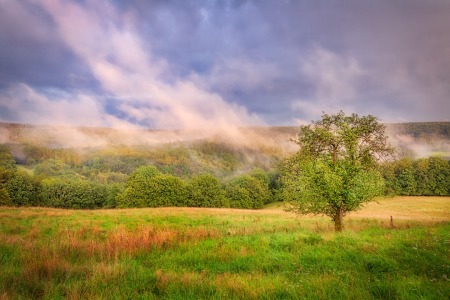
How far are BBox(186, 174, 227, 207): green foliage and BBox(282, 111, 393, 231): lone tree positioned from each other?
6480 centimetres

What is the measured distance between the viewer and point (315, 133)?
2053cm

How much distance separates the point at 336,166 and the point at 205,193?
72.2 metres

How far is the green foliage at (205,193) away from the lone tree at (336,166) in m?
64.8

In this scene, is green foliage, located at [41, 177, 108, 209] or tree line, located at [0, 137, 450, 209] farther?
green foliage, located at [41, 177, 108, 209]

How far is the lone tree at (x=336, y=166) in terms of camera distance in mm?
17000

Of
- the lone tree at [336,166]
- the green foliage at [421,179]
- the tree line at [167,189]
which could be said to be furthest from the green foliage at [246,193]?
the lone tree at [336,166]

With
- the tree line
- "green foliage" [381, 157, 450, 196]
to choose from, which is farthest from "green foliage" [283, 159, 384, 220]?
"green foliage" [381, 157, 450, 196]

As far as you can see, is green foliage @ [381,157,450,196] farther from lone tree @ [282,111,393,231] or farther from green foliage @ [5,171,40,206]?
green foliage @ [5,171,40,206]

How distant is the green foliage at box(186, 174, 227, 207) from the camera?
85.1 m

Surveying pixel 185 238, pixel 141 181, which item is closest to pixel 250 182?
pixel 141 181

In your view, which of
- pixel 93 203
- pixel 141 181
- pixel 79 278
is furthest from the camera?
pixel 93 203

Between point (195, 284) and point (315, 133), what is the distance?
16.3m

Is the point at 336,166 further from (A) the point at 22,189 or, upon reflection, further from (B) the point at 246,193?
(A) the point at 22,189

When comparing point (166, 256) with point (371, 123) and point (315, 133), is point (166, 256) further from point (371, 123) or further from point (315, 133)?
point (371, 123)
